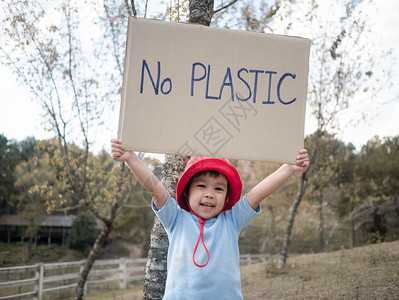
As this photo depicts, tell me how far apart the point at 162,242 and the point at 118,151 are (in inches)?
55.9

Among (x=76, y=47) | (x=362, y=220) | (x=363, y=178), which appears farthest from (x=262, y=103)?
(x=362, y=220)

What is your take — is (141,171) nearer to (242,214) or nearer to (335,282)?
(242,214)

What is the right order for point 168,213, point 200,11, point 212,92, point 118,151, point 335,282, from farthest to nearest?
point 335,282 → point 200,11 → point 168,213 → point 212,92 → point 118,151

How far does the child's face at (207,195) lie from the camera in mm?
2008

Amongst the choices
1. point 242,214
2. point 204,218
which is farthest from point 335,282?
point 204,218

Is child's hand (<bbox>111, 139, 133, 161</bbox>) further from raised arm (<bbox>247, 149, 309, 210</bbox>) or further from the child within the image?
raised arm (<bbox>247, 149, 309, 210</bbox>)

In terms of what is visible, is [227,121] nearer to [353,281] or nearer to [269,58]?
[269,58]

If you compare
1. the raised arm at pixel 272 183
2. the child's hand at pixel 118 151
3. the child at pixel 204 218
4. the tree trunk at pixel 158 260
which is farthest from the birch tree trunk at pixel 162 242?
the child's hand at pixel 118 151

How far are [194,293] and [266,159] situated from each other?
2.46 ft

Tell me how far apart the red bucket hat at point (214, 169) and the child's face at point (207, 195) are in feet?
0.14

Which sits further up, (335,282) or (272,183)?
(272,183)

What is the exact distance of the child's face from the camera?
2.01m

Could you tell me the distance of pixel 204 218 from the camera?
2016 millimetres

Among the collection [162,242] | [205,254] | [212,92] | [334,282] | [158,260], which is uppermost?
[212,92]
